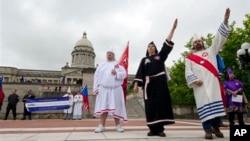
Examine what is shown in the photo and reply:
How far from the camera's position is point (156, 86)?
220 inches

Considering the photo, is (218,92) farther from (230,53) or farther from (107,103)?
(230,53)

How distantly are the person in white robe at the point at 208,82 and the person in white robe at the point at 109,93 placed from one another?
1927mm

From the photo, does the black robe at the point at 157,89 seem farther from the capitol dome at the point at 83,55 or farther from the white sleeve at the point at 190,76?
the capitol dome at the point at 83,55

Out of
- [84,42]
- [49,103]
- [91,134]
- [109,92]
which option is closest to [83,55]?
[84,42]

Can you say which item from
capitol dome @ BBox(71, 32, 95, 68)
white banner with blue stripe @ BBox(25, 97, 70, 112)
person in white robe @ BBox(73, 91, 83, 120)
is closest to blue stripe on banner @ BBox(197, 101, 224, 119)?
person in white robe @ BBox(73, 91, 83, 120)

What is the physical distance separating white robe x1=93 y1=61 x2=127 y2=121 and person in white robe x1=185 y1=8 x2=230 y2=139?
193cm

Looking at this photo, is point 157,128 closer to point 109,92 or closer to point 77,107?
point 109,92

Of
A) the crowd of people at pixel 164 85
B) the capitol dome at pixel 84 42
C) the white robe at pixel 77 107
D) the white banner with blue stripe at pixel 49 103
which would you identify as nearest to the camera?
the crowd of people at pixel 164 85

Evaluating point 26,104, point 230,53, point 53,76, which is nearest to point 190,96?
point 230,53

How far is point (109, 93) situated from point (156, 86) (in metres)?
1.42

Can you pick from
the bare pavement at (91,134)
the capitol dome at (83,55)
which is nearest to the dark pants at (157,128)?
the bare pavement at (91,134)

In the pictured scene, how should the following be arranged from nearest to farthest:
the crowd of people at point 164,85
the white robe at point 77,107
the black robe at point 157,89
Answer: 1. the crowd of people at point 164,85
2. the black robe at point 157,89
3. the white robe at point 77,107

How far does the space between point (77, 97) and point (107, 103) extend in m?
11.6

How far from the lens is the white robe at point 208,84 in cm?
497
